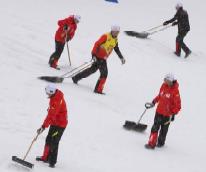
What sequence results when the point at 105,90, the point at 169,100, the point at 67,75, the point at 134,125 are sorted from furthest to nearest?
the point at 105,90
the point at 67,75
the point at 134,125
the point at 169,100

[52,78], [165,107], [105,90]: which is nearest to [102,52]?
[105,90]

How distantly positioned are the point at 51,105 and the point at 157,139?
141 inches

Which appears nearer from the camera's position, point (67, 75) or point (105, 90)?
point (67, 75)

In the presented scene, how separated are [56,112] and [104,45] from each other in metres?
5.59

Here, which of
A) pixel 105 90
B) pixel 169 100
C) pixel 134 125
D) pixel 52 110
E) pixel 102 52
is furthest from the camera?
pixel 105 90

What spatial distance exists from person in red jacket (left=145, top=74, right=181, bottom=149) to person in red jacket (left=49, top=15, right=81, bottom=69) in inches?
177

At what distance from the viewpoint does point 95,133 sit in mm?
14539

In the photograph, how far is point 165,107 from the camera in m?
14.4

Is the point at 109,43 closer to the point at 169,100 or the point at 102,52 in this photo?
the point at 102,52

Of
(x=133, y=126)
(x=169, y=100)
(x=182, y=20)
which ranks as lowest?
(x=133, y=126)

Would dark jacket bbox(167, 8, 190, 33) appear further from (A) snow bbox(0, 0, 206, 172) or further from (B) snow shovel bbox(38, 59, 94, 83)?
(B) snow shovel bbox(38, 59, 94, 83)

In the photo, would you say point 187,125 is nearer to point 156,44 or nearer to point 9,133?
point 9,133

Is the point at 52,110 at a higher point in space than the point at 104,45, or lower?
lower

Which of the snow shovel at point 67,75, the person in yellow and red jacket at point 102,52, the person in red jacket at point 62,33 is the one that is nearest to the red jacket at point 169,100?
the person in yellow and red jacket at point 102,52
